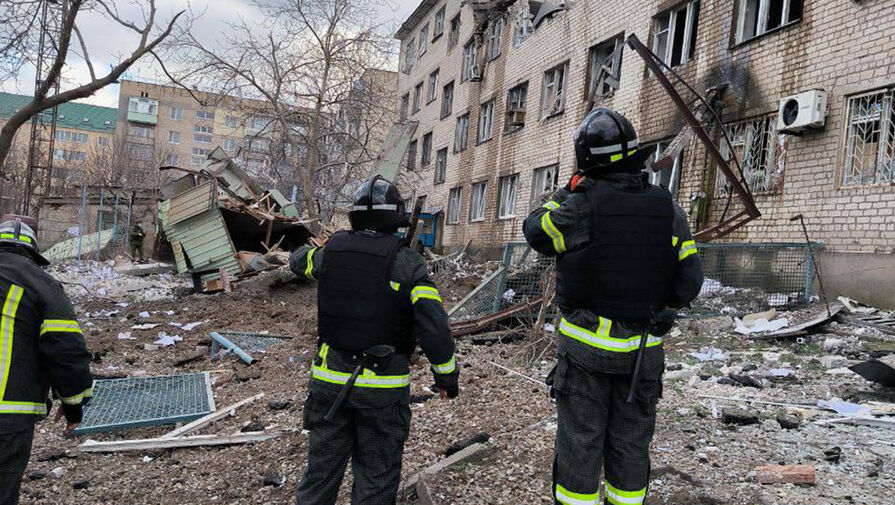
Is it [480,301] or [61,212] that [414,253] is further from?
[61,212]

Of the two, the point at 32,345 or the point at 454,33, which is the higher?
the point at 454,33

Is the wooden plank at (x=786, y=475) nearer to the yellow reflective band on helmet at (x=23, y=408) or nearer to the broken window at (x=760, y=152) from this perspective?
the yellow reflective band on helmet at (x=23, y=408)

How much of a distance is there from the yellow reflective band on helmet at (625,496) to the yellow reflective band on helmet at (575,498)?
0.12 meters

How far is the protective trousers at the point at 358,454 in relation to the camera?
2838mm

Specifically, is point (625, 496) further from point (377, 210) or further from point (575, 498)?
point (377, 210)

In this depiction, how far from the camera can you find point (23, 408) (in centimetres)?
272

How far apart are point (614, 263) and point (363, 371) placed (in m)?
1.24

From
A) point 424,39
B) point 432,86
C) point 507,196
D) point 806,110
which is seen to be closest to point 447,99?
point 432,86

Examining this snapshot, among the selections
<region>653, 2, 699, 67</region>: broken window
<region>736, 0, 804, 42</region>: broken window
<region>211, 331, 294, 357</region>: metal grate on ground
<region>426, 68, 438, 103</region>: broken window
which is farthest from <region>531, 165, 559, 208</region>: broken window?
<region>426, 68, 438, 103</region>: broken window

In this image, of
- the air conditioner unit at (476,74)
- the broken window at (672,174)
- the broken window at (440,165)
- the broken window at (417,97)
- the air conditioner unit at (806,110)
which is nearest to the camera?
the air conditioner unit at (806,110)

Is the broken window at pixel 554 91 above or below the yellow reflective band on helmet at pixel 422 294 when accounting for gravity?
above

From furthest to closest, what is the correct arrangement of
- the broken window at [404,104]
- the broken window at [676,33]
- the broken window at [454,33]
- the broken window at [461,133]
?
the broken window at [404,104] < the broken window at [454,33] < the broken window at [461,133] < the broken window at [676,33]

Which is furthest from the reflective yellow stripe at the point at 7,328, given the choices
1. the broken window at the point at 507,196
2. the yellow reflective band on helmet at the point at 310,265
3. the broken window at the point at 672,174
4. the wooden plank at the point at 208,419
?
the broken window at the point at 507,196

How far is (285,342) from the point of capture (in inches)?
313
